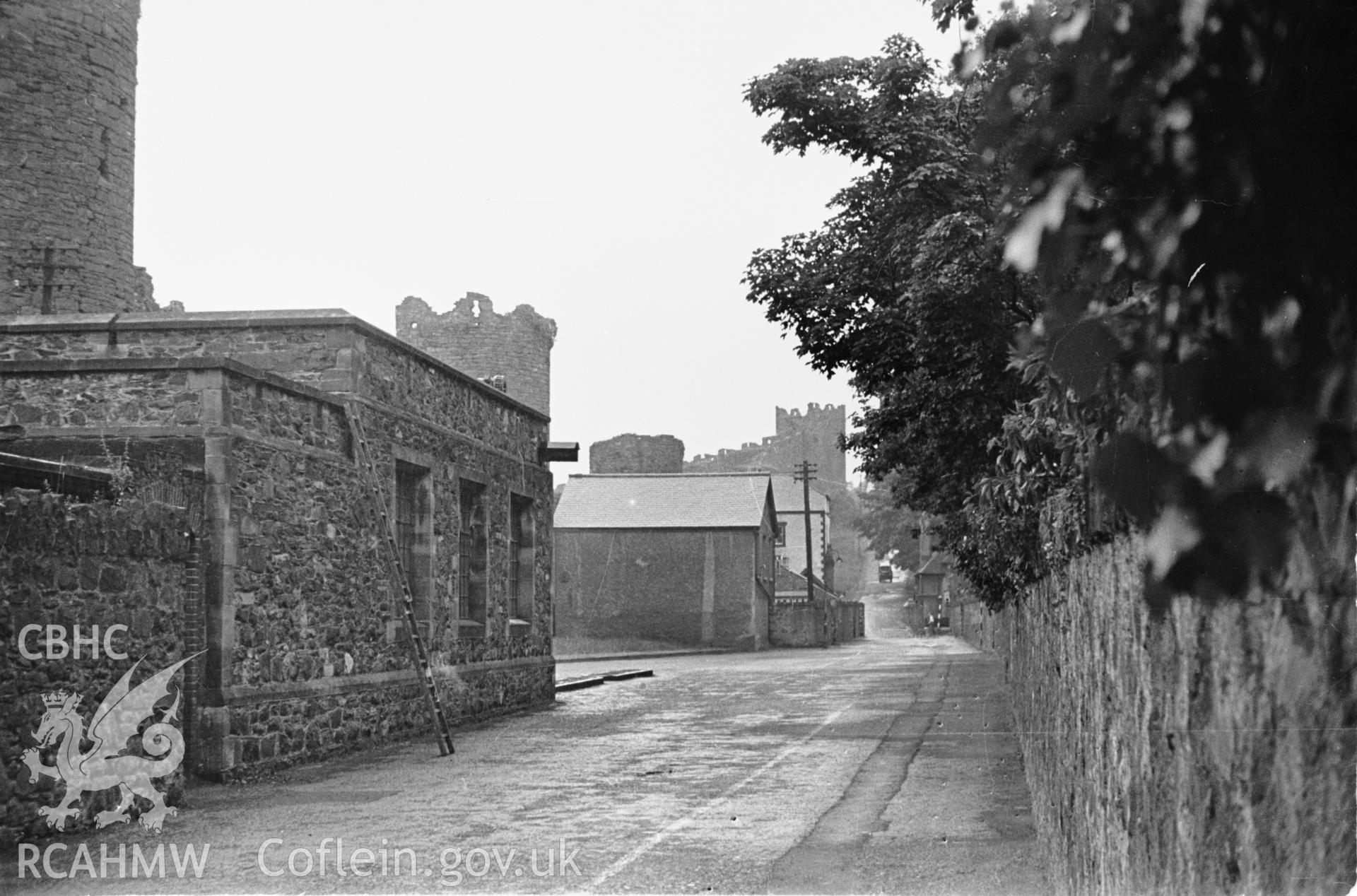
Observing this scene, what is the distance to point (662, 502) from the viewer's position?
191 ft

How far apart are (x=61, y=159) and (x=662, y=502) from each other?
3636 cm

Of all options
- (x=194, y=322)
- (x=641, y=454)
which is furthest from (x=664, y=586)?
(x=194, y=322)

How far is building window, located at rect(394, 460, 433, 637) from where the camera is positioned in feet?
57.6

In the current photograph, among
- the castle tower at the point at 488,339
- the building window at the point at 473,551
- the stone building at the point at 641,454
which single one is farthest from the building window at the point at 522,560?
the stone building at the point at 641,454

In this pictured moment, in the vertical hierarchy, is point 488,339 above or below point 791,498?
above

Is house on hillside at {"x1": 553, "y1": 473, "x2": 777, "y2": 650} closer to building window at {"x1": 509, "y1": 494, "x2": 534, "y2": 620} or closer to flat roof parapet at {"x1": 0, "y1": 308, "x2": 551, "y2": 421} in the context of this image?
building window at {"x1": 509, "y1": 494, "x2": 534, "y2": 620}

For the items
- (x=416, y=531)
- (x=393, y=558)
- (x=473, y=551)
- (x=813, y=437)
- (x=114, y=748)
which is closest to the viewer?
(x=114, y=748)

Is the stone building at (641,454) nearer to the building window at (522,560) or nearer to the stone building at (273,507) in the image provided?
the building window at (522,560)

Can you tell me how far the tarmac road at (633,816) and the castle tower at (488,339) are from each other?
29.7m

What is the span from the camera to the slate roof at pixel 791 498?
84188 millimetres

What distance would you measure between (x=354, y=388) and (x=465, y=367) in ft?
106

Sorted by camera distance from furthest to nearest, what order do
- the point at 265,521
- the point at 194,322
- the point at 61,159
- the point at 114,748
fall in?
the point at 61,159
the point at 194,322
the point at 265,521
the point at 114,748

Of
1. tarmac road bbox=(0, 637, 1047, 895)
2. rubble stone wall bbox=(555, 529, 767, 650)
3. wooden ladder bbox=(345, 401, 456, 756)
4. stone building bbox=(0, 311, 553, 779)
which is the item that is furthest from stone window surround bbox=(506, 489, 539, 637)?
rubble stone wall bbox=(555, 529, 767, 650)

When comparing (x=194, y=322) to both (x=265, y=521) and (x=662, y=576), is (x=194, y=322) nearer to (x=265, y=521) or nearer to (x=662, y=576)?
(x=265, y=521)
